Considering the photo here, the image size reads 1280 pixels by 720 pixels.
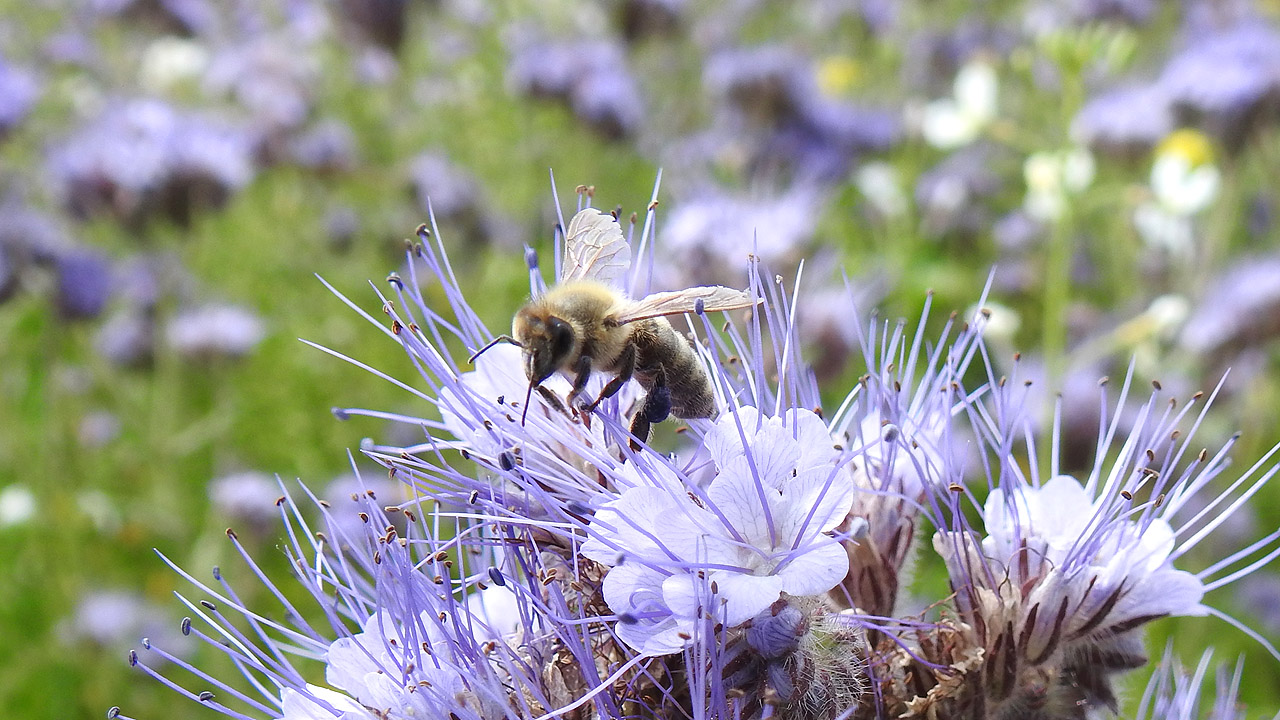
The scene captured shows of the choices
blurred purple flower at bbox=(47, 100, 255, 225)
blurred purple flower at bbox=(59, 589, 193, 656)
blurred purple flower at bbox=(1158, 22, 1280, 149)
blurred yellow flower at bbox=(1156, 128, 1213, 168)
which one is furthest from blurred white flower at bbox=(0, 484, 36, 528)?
blurred purple flower at bbox=(1158, 22, 1280, 149)

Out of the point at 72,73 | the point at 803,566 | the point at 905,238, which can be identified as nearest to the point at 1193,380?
the point at 905,238

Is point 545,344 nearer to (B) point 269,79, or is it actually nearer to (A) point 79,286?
(A) point 79,286

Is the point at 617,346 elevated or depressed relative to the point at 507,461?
elevated

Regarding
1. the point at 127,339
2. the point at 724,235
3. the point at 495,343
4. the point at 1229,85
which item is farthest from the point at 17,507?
the point at 1229,85

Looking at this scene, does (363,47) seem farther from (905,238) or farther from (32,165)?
(905,238)

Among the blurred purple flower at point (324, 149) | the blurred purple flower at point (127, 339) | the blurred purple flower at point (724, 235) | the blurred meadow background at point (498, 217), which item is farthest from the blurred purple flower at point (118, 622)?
the blurred purple flower at point (324, 149)

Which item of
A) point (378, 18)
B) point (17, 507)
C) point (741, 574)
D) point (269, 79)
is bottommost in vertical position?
point (741, 574)
